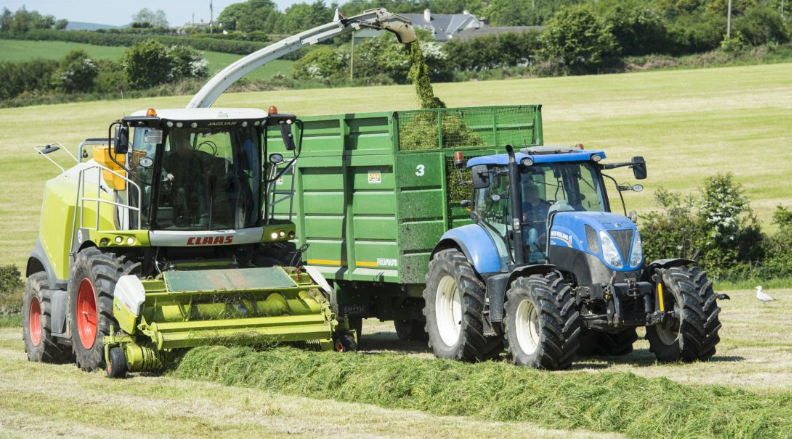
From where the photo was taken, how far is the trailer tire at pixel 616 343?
11.7 metres

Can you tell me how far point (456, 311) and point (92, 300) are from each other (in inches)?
155

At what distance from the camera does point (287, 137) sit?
39.4ft

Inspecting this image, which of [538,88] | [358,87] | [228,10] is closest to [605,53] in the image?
[538,88]

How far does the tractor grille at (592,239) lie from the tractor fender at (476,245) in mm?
1120

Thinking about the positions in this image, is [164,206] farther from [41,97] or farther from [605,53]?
[605,53]

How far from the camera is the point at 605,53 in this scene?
62.8m

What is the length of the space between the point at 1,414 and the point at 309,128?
6.09 m

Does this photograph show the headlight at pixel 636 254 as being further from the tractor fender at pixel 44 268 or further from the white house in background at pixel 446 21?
the white house in background at pixel 446 21

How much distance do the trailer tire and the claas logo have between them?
417 centimetres

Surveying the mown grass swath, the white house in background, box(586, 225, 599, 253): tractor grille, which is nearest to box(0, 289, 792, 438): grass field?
the mown grass swath

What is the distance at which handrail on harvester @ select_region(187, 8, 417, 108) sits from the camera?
14859 millimetres

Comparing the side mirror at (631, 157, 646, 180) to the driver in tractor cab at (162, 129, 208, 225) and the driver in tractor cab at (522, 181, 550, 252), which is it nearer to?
the driver in tractor cab at (522, 181, 550, 252)

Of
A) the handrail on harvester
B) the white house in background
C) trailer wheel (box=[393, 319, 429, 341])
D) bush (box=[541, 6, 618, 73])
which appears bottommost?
trailer wheel (box=[393, 319, 429, 341])

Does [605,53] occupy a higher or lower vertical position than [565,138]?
higher
